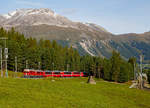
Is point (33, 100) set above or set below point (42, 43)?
below

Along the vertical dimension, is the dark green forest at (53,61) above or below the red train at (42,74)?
above

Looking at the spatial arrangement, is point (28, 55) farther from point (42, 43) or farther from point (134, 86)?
point (134, 86)

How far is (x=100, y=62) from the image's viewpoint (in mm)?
156125

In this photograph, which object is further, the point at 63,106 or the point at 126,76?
the point at 126,76

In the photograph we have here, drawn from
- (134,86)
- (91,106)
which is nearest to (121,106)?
(91,106)

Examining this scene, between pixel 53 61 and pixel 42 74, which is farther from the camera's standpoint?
pixel 53 61

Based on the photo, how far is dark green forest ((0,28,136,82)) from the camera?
12378 cm

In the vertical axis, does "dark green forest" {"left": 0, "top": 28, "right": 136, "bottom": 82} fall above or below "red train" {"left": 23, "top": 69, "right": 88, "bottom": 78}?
above

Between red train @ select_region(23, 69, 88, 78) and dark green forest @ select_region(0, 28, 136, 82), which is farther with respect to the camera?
dark green forest @ select_region(0, 28, 136, 82)

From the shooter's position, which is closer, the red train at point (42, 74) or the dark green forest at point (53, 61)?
the red train at point (42, 74)

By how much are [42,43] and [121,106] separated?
458ft

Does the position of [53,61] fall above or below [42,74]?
above

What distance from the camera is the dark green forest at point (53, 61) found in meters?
124

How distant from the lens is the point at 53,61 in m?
142
